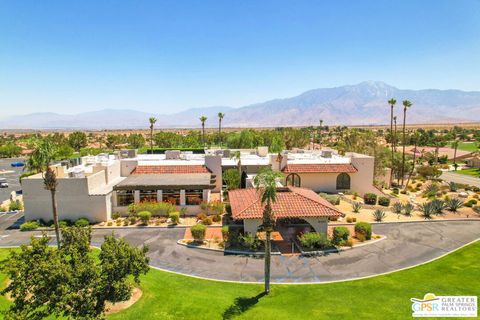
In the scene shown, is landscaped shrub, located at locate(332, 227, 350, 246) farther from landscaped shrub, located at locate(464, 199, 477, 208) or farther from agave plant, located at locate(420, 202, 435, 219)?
landscaped shrub, located at locate(464, 199, 477, 208)

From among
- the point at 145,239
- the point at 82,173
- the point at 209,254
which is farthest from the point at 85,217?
the point at 209,254

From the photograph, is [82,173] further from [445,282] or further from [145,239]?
[445,282]

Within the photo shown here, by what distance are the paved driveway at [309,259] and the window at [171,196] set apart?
5.82 meters

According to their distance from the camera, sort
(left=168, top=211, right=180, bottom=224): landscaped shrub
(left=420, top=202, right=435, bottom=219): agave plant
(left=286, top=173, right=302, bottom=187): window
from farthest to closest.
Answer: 1. (left=286, top=173, right=302, bottom=187): window
2. (left=420, top=202, right=435, bottom=219): agave plant
3. (left=168, top=211, right=180, bottom=224): landscaped shrub

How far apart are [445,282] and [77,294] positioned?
23.6 metres

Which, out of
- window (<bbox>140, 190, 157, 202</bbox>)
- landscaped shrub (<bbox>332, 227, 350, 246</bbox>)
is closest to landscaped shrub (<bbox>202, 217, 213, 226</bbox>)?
window (<bbox>140, 190, 157, 202</bbox>)

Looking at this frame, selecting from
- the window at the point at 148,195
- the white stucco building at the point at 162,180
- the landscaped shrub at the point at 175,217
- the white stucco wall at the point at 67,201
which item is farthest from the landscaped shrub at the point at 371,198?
the white stucco wall at the point at 67,201

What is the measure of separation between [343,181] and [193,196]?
895 inches

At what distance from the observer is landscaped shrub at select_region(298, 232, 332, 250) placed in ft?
89.2

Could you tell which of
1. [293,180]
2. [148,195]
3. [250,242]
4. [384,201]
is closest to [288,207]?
[250,242]

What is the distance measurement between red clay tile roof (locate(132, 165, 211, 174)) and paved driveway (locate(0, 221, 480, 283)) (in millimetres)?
12501

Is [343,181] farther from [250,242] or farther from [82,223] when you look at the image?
[82,223]

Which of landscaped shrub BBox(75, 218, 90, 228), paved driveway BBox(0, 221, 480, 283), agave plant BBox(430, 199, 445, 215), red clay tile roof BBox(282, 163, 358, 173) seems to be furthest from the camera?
red clay tile roof BBox(282, 163, 358, 173)

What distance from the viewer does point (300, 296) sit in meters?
20.2
